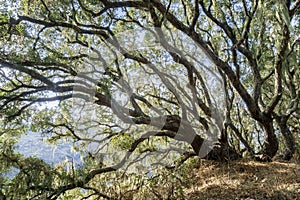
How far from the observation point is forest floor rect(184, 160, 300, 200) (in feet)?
15.7

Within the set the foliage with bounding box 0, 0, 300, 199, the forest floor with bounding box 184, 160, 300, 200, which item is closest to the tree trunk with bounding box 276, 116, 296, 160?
the foliage with bounding box 0, 0, 300, 199

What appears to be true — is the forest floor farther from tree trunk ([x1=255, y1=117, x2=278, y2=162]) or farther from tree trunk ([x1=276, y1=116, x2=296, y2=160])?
tree trunk ([x1=276, y1=116, x2=296, y2=160])

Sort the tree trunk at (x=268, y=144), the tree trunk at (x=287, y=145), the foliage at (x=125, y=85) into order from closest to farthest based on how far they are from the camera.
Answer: the foliage at (x=125, y=85) → the tree trunk at (x=268, y=144) → the tree trunk at (x=287, y=145)

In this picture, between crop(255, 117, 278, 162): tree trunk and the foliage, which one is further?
crop(255, 117, 278, 162): tree trunk

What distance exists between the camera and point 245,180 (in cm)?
572

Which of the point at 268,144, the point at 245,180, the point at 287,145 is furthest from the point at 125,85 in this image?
the point at 287,145

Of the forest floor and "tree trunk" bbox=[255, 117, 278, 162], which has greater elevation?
"tree trunk" bbox=[255, 117, 278, 162]

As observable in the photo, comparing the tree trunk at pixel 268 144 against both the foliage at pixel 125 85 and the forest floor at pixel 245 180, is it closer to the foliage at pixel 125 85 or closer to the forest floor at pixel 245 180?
the foliage at pixel 125 85

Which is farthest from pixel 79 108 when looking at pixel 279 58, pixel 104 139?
pixel 279 58

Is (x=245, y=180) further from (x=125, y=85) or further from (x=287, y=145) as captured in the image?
(x=125, y=85)

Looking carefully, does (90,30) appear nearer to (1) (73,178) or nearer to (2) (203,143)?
(1) (73,178)

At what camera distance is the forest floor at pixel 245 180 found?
4797 millimetres

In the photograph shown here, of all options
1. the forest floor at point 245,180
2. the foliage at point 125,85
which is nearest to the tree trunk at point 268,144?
the foliage at point 125,85

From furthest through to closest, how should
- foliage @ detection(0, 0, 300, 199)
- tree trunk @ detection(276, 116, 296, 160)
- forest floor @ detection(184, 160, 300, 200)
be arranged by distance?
tree trunk @ detection(276, 116, 296, 160) < foliage @ detection(0, 0, 300, 199) < forest floor @ detection(184, 160, 300, 200)
